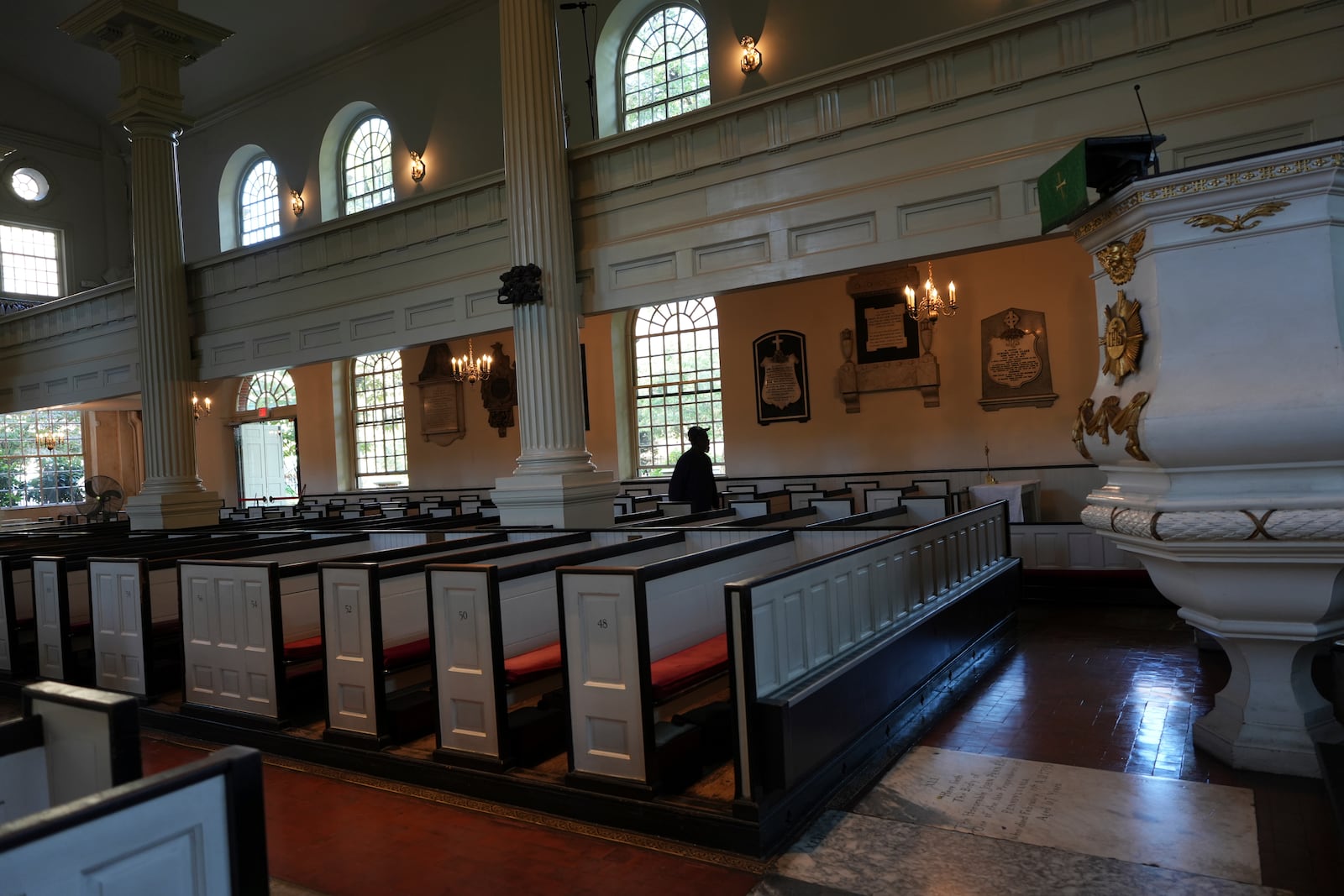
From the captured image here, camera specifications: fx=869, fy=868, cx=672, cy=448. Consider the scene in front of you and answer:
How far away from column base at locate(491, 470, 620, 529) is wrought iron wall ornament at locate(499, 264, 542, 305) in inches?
53.1

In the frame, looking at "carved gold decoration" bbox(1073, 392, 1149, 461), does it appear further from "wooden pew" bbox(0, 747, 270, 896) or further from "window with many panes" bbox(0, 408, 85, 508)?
"window with many panes" bbox(0, 408, 85, 508)

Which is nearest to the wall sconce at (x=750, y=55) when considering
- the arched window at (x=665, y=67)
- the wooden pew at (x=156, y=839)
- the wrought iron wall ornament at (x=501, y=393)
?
the arched window at (x=665, y=67)

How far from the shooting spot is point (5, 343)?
12.6m

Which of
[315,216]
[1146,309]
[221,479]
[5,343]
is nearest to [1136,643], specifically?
[1146,309]

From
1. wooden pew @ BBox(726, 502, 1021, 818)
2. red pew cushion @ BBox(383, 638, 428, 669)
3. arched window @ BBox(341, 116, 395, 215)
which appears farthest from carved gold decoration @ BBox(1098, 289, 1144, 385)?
arched window @ BBox(341, 116, 395, 215)

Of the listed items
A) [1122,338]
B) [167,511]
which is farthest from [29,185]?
[1122,338]

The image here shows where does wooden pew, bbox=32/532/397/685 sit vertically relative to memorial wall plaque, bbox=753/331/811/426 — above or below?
below

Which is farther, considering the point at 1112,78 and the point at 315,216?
the point at 315,216

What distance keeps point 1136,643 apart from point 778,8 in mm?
7297

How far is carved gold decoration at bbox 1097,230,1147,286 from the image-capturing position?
2.89 metres

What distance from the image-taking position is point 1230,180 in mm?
2658

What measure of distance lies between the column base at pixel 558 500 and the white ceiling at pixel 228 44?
25.6 ft

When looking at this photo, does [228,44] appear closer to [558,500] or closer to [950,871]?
[558,500]

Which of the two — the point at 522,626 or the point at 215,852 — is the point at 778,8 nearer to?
the point at 522,626
